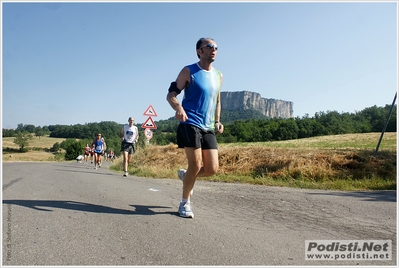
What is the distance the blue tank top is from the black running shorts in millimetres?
63

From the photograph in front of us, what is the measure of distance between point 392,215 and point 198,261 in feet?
9.95

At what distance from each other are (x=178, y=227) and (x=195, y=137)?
40.9 inches

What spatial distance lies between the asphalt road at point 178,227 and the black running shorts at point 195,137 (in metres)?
0.88

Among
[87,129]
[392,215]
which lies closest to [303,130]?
[87,129]

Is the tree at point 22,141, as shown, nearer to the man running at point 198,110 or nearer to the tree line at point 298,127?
the tree line at point 298,127

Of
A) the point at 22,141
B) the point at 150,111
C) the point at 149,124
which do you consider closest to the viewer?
the point at 150,111

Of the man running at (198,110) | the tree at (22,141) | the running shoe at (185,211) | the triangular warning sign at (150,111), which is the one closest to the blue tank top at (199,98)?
the man running at (198,110)

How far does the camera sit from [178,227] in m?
3.45

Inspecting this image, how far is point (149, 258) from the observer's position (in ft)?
8.48

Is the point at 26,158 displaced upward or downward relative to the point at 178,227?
downward

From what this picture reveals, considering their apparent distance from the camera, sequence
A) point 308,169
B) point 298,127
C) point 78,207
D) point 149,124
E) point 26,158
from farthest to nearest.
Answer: point 298,127
point 26,158
point 149,124
point 308,169
point 78,207

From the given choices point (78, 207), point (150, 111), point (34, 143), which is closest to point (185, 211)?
point (78, 207)

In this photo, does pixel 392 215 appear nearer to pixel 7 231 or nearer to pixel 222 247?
pixel 222 247

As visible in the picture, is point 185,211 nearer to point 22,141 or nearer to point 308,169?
point 308,169
